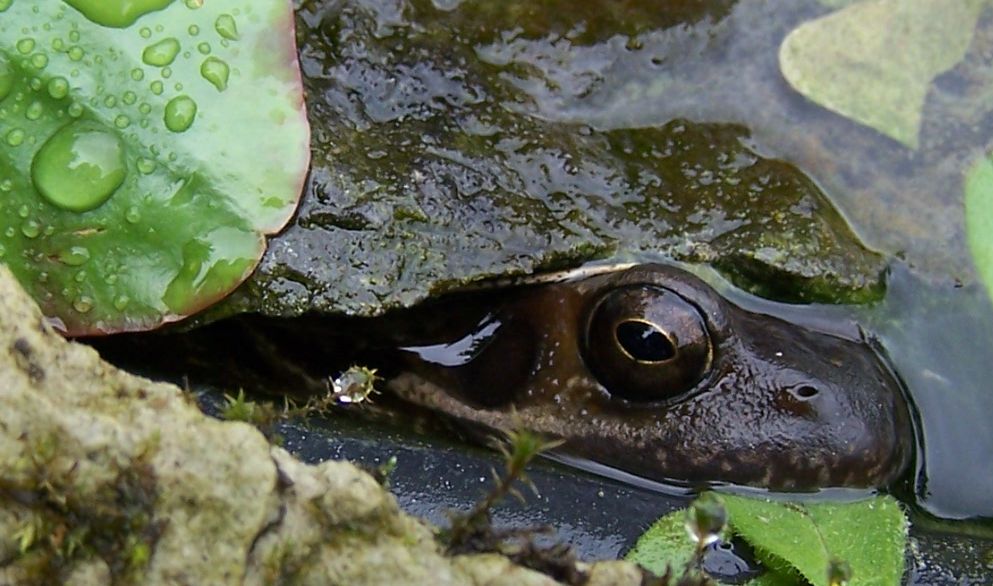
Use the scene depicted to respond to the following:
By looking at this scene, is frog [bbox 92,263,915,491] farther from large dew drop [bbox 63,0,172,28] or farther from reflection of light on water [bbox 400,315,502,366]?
large dew drop [bbox 63,0,172,28]

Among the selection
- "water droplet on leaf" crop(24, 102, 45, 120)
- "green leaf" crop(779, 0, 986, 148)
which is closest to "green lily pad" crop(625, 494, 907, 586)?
"green leaf" crop(779, 0, 986, 148)

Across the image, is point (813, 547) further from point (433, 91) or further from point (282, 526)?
point (433, 91)

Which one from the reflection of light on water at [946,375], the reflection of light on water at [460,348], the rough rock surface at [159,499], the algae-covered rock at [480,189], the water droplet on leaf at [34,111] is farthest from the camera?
the reflection of light on water at [460,348]

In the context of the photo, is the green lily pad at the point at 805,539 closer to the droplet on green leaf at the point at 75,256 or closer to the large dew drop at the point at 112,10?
the droplet on green leaf at the point at 75,256

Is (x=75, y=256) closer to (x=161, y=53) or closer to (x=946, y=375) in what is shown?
(x=161, y=53)

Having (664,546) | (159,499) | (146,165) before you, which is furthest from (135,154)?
(664,546)

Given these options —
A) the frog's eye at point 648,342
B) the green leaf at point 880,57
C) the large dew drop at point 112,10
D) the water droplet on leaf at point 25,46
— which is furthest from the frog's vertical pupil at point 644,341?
the water droplet on leaf at point 25,46

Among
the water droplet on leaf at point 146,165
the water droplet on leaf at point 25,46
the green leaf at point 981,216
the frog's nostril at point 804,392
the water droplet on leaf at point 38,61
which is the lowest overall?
the water droplet on leaf at point 146,165

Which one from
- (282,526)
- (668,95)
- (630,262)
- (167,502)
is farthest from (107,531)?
(668,95)

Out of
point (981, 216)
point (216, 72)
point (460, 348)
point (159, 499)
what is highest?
point (981, 216)
